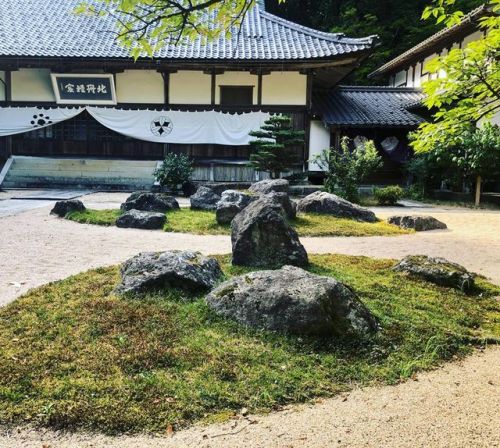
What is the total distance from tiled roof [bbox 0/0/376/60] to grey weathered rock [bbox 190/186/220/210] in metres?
6.66

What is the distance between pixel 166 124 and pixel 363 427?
17.9 metres

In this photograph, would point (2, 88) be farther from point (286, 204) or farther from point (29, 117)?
point (286, 204)

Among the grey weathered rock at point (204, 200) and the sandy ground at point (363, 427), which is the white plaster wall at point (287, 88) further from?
the sandy ground at point (363, 427)

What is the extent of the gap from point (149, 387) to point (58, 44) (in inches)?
783

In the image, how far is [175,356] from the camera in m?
3.37

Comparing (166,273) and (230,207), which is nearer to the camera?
(166,273)

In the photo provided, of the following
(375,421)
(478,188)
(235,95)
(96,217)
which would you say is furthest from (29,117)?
(375,421)

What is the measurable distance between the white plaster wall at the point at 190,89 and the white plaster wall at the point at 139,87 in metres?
0.55

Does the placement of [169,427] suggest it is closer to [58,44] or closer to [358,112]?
[358,112]

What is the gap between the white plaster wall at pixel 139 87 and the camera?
1941cm

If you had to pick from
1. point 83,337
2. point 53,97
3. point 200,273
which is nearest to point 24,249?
point 200,273

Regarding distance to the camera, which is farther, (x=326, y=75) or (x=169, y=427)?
(x=326, y=75)

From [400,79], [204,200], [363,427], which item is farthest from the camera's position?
[400,79]

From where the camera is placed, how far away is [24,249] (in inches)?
284
